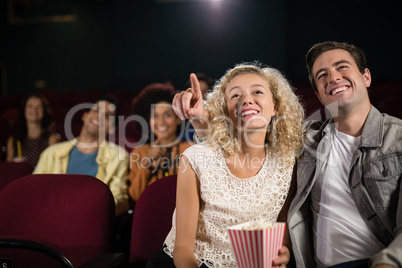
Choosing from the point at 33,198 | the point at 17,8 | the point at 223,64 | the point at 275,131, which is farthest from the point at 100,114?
the point at 17,8

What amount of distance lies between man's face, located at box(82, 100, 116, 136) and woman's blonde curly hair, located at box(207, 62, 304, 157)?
1.20 metres

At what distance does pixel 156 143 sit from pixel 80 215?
0.93 metres

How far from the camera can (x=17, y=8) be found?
8.52 m

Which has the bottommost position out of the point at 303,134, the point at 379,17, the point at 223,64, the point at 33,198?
the point at 33,198

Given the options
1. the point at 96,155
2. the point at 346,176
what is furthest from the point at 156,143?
the point at 346,176

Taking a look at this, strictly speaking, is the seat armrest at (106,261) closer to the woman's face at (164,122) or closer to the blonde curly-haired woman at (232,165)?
the blonde curly-haired woman at (232,165)

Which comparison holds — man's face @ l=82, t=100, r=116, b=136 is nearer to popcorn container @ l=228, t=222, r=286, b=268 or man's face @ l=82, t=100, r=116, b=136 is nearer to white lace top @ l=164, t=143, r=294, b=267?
white lace top @ l=164, t=143, r=294, b=267

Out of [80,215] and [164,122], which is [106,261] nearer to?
[80,215]

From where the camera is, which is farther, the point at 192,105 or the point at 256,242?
the point at 192,105

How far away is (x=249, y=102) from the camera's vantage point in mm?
1389

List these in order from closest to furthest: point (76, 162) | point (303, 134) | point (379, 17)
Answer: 1. point (303, 134)
2. point (76, 162)
3. point (379, 17)

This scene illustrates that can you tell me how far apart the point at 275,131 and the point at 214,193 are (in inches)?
13.2

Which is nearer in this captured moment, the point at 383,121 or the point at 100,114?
the point at 383,121

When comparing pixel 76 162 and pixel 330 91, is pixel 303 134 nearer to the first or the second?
pixel 330 91
